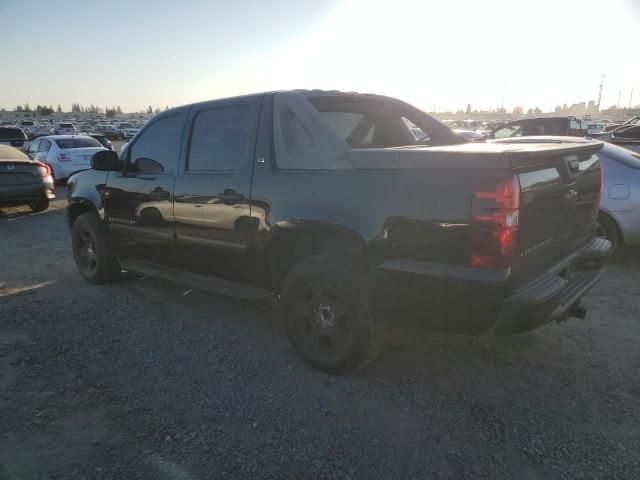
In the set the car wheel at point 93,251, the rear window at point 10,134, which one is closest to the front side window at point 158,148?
the car wheel at point 93,251

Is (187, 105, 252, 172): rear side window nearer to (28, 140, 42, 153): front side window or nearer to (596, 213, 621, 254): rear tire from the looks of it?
(596, 213, 621, 254): rear tire

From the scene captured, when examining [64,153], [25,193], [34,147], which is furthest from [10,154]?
[34,147]

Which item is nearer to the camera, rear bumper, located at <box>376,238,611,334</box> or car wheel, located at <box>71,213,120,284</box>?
rear bumper, located at <box>376,238,611,334</box>

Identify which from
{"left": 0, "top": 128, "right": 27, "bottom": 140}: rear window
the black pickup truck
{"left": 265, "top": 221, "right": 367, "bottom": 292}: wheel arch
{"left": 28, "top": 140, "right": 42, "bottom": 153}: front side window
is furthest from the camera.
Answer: {"left": 0, "top": 128, "right": 27, "bottom": 140}: rear window

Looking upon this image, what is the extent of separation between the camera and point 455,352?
137 inches

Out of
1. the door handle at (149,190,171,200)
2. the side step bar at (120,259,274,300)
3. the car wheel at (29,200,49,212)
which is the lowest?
the car wheel at (29,200,49,212)

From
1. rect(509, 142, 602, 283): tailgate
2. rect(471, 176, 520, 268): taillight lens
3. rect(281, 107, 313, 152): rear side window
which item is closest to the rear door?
rect(281, 107, 313, 152): rear side window

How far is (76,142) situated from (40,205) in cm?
511

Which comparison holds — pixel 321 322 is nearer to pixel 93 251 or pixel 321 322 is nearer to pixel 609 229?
pixel 93 251

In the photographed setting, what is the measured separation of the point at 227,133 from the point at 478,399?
2636 millimetres

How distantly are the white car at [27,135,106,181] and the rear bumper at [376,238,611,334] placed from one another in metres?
13.2

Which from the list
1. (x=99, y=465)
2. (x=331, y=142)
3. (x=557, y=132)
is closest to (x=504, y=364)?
(x=331, y=142)

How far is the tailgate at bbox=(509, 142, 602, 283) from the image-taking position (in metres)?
2.45

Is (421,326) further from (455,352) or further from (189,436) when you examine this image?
(189,436)
